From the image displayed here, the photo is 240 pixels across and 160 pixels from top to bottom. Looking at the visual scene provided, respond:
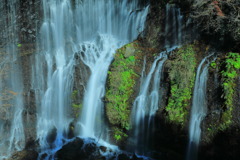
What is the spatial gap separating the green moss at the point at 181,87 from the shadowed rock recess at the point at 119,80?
3 cm

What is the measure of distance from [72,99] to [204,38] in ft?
19.3

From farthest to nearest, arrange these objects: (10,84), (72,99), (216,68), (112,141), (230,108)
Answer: (10,84) → (72,99) → (112,141) → (216,68) → (230,108)

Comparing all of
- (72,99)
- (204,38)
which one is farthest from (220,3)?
(72,99)

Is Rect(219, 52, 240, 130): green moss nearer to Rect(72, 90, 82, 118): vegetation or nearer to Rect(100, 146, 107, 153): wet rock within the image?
Rect(100, 146, 107, 153): wet rock

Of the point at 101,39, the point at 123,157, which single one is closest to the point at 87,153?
the point at 123,157

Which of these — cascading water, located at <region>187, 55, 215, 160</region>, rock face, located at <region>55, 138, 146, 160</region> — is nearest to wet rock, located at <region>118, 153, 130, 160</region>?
rock face, located at <region>55, 138, 146, 160</region>

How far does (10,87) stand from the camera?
9367mm

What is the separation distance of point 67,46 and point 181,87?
5.54 meters

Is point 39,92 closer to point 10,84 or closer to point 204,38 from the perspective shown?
point 10,84

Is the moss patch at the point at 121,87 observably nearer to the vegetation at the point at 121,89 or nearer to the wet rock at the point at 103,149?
the vegetation at the point at 121,89

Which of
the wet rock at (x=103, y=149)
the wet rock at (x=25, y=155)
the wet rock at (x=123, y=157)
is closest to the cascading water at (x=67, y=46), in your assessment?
the wet rock at (x=25, y=155)

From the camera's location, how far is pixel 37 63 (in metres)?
9.05

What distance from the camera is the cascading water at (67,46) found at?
28.0 ft

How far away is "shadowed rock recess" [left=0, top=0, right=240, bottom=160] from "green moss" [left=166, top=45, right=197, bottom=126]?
0.10ft
